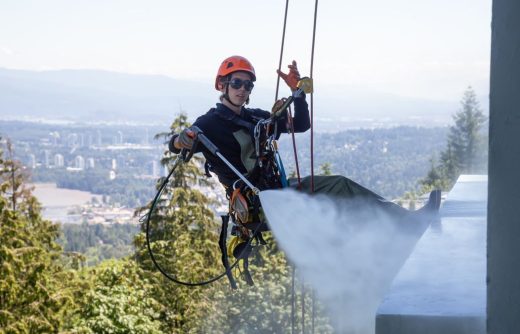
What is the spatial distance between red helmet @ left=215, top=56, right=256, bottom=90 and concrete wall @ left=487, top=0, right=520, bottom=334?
3969 mm

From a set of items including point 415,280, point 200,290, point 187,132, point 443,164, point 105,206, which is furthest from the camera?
point 105,206

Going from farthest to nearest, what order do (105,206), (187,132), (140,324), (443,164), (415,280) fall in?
(105,206) → (443,164) → (140,324) → (187,132) → (415,280)

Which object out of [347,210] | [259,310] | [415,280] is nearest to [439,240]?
[415,280]

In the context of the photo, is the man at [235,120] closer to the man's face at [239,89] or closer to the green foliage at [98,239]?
the man's face at [239,89]

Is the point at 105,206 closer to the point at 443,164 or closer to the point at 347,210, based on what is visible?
the point at 443,164

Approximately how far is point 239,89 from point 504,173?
3.97 m

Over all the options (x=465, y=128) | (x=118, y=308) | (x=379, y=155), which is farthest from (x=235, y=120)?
(x=379, y=155)

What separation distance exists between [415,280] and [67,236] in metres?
116

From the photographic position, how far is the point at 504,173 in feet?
7.50

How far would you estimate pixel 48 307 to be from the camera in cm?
2527

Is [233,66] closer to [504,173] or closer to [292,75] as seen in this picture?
[292,75]

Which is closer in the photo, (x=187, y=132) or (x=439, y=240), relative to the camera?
(x=439, y=240)

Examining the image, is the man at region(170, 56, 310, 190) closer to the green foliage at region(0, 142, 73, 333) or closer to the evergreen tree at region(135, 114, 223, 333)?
the green foliage at region(0, 142, 73, 333)

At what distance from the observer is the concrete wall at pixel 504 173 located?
2.20 meters
